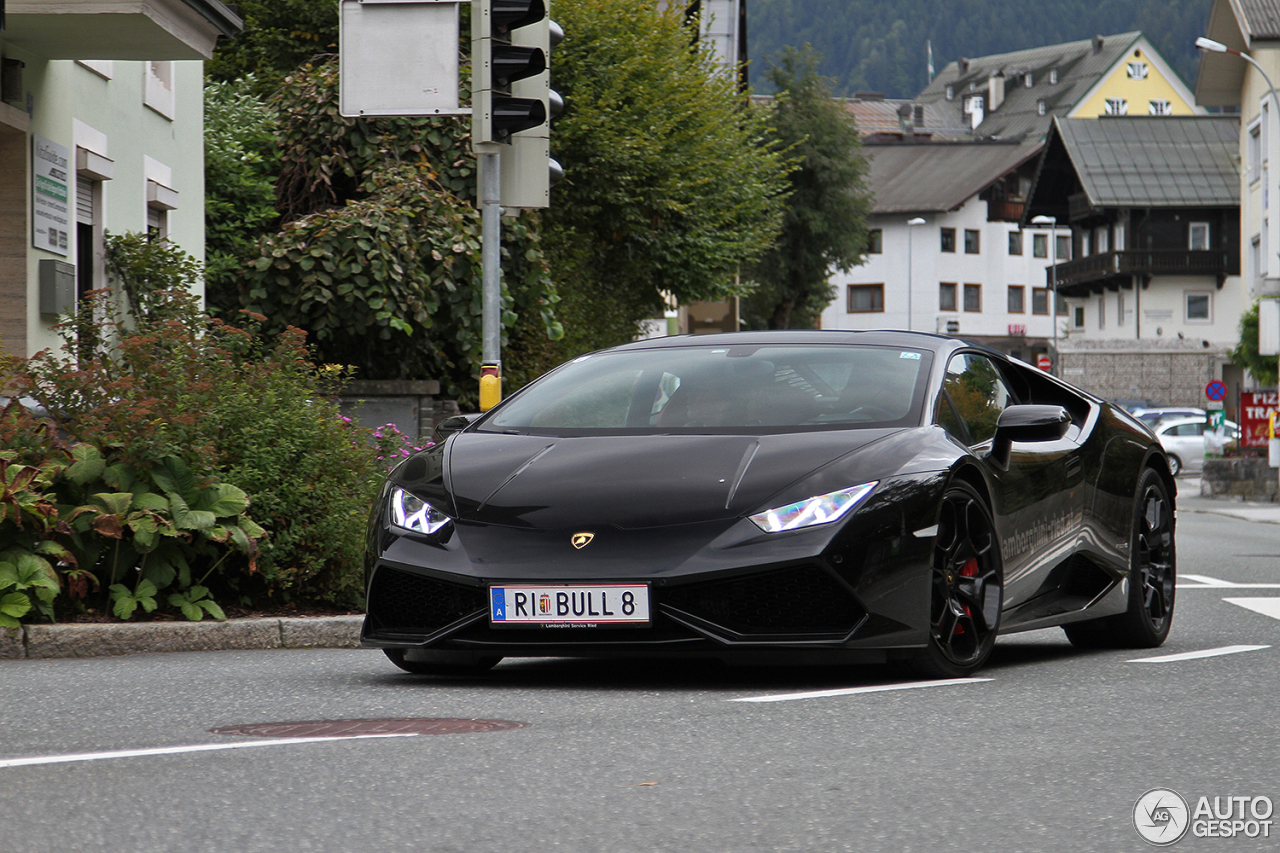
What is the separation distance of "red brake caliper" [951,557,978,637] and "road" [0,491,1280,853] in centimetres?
21

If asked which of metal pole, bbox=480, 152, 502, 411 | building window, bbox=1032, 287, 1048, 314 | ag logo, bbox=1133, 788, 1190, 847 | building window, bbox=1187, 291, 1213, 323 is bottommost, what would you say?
ag logo, bbox=1133, 788, 1190, 847

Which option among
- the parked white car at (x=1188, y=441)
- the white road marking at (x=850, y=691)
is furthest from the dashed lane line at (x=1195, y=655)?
the parked white car at (x=1188, y=441)

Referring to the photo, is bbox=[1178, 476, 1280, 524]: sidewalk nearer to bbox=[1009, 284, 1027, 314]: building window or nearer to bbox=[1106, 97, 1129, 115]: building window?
bbox=[1009, 284, 1027, 314]: building window

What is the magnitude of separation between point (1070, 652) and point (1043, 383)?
114 cm

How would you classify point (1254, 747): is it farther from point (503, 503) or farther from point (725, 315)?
point (725, 315)

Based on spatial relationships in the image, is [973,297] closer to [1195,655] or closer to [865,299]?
[865,299]

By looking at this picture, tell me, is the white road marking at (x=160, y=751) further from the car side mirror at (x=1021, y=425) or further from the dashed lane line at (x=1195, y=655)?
the dashed lane line at (x=1195, y=655)

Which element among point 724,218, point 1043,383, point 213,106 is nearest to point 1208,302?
point 724,218

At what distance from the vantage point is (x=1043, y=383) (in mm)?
8203

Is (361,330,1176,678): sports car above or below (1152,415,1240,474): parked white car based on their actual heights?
above

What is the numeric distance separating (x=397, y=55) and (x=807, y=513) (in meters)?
6.63

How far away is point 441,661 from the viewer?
267 inches

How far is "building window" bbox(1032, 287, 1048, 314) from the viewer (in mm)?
100188

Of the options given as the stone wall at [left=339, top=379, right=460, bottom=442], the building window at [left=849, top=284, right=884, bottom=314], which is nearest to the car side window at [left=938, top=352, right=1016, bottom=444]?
the stone wall at [left=339, top=379, right=460, bottom=442]
